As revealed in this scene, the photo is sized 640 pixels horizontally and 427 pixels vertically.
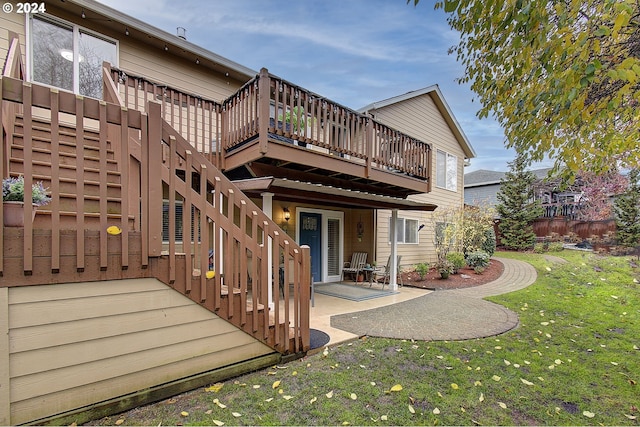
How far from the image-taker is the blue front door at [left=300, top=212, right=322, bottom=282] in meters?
9.09

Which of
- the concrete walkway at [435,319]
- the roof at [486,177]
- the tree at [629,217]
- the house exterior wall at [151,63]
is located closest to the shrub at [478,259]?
the concrete walkway at [435,319]

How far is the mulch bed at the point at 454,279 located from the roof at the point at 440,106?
19.0 feet

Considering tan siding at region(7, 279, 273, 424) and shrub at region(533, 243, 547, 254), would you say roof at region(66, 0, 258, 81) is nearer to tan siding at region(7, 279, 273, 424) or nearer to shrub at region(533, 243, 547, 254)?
tan siding at region(7, 279, 273, 424)

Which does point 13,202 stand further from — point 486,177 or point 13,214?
point 486,177

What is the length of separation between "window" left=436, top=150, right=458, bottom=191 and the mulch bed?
3.83 metres

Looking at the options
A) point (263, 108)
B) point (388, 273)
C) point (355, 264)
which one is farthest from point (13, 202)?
point (388, 273)

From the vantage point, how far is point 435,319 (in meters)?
5.71

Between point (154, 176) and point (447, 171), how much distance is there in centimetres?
1302

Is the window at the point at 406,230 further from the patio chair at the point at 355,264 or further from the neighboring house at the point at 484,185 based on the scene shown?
the neighboring house at the point at 484,185

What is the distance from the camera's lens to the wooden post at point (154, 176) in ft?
9.05

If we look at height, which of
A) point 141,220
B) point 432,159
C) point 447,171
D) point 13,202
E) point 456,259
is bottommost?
point 456,259

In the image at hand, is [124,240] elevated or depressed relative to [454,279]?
elevated

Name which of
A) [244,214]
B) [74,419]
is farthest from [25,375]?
[244,214]

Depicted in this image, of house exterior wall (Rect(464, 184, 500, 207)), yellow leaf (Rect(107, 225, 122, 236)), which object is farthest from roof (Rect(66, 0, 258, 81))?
house exterior wall (Rect(464, 184, 500, 207))
